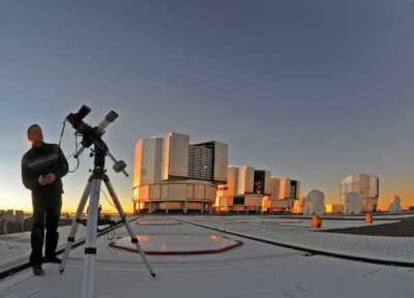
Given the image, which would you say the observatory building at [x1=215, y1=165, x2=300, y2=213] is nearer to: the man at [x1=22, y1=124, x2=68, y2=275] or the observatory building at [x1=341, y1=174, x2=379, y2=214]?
the observatory building at [x1=341, y1=174, x2=379, y2=214]

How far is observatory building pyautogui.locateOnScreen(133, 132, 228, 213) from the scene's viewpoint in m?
114

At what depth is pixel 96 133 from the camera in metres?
4.25

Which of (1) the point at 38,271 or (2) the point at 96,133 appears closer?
(2) the point at 96,133

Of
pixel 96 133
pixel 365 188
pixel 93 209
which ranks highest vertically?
pixel 365 188

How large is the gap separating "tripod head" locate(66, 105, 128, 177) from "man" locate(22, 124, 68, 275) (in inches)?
45.8

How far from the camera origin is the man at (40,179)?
17.0 ft

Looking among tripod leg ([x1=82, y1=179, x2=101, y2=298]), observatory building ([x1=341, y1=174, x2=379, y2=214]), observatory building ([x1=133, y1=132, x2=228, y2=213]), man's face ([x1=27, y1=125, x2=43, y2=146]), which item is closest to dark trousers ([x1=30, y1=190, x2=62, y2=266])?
man's face ([x1=27, y1=125, x2=43, y2=146])

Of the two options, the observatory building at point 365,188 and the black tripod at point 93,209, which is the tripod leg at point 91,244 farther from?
the observatory building at point 365,188

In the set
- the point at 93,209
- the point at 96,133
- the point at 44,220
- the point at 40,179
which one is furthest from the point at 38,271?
the point at 96,133

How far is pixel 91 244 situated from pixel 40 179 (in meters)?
1.83

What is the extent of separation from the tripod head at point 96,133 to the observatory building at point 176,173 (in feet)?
350

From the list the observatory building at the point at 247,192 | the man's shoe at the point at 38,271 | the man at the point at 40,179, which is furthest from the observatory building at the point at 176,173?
the man's shoe at the point at 38,271

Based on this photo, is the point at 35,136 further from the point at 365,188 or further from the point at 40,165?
the point at 365,188

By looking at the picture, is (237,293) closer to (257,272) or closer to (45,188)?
(257,272)
